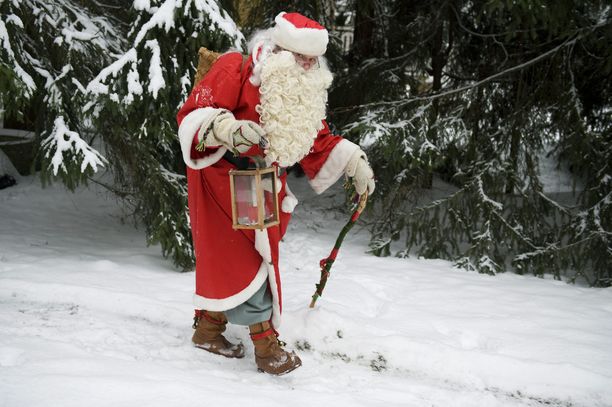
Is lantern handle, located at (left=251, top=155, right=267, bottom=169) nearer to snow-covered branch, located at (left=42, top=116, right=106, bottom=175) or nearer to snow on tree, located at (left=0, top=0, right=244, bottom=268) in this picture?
snow on tree, located at (left=0, top=0, right=244, bottom=268)

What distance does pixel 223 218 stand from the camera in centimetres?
287

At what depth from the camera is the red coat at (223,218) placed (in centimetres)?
271

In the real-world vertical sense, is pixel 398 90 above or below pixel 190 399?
above

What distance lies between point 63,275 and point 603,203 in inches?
175

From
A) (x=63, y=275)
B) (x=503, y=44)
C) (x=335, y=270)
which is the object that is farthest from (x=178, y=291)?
(x=503, y=44)

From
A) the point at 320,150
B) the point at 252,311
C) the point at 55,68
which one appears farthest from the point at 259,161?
the point at 55,68

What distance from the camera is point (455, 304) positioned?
4.05 meters

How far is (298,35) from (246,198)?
2.69ft

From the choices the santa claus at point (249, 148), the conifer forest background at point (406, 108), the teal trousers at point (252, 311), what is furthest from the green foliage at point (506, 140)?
the teal trousers at point (252, 311)

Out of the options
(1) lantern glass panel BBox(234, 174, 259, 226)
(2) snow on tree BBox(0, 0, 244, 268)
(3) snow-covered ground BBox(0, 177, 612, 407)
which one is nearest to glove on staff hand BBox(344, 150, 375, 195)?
(1) lantern glass panel BBox(234, 174, 259, 226)

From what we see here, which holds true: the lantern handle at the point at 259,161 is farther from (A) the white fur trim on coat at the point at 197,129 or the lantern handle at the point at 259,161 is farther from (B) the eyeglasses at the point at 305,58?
(B) the eyeglasses at the point at 305,58

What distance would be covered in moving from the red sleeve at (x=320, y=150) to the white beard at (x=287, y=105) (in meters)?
0.35

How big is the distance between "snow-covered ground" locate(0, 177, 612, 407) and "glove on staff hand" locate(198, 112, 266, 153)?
109 centimetres

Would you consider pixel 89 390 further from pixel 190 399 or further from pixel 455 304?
pixel 455 304
